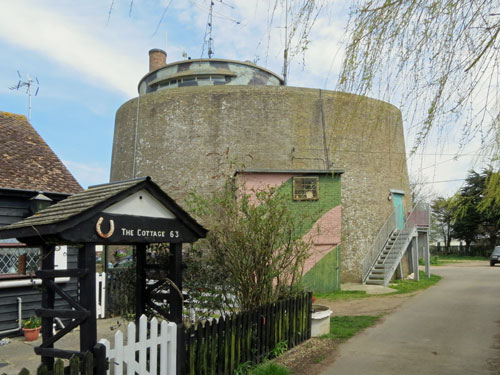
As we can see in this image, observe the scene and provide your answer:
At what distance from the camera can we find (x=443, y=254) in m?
52.0

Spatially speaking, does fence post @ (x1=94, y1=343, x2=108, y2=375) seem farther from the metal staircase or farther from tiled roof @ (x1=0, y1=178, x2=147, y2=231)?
the metal staircase

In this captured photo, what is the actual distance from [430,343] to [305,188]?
9326 mm

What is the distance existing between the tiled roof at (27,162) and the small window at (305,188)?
899 cm

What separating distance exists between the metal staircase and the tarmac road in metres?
5.08

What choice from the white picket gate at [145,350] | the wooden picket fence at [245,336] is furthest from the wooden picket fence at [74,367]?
the wooden picket fence at [245,336]

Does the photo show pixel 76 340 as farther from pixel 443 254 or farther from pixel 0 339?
pixel 443 254

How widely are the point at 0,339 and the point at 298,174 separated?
11.9 m

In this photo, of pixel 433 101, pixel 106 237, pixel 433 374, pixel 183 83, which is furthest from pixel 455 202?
pixel 183 83

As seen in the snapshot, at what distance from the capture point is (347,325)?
1049 cm

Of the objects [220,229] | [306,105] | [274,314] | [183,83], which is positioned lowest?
[274,314]

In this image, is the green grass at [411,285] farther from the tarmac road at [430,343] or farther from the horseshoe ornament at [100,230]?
the horseshoe ornament at [100,230]

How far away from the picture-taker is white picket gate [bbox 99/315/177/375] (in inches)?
175

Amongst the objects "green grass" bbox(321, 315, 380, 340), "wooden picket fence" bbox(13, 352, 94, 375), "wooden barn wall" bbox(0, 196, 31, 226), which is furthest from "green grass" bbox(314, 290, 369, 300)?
"wooden picket fence" bbox(13, 352, 94, 375)

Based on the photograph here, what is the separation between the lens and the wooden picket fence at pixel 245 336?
5.71 m
